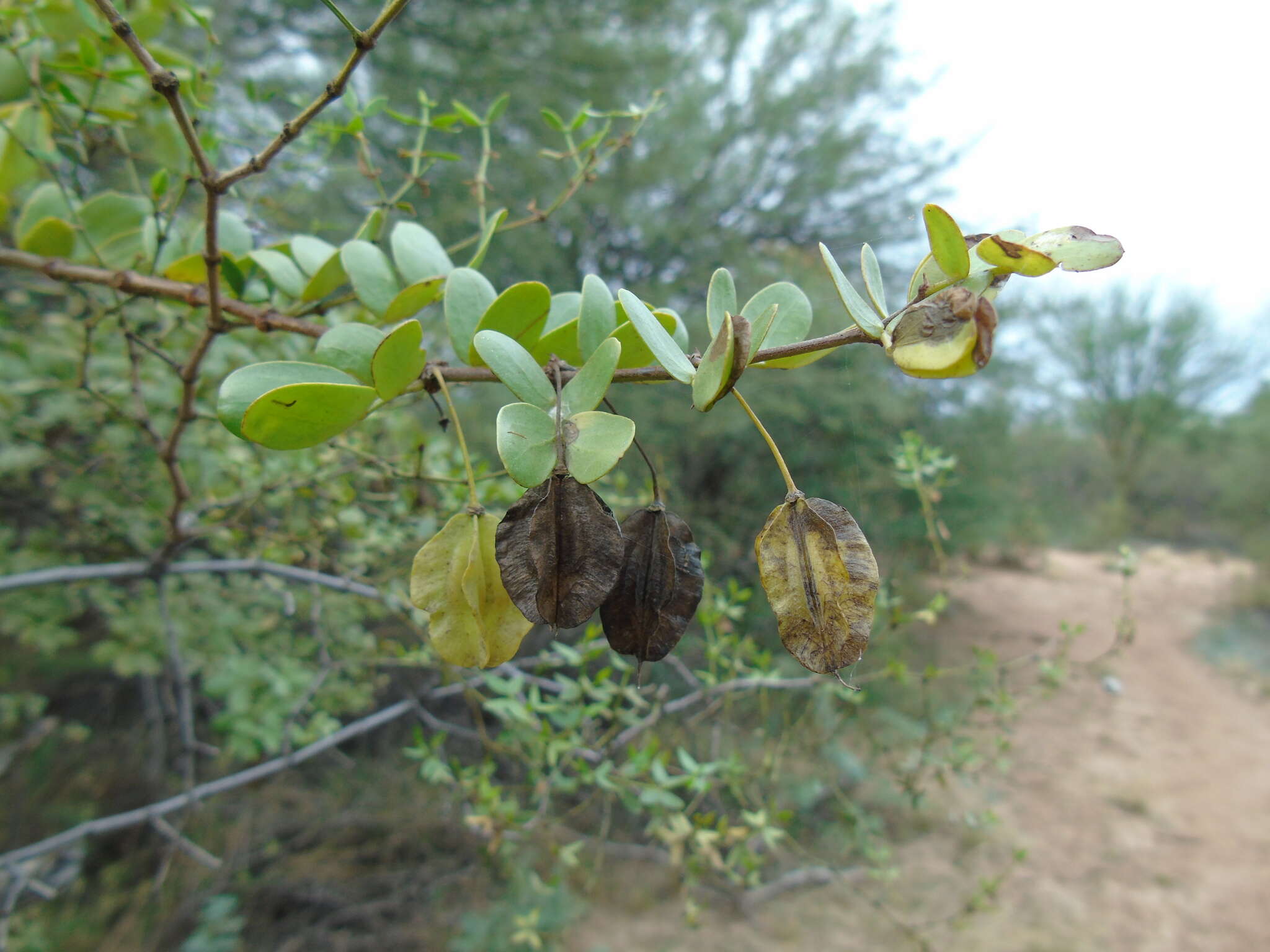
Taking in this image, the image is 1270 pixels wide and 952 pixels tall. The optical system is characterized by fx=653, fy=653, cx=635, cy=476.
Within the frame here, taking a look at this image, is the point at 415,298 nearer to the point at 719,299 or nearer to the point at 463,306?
the point at 463,306

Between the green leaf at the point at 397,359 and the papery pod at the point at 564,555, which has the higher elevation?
the green leaf at the point at 397,359

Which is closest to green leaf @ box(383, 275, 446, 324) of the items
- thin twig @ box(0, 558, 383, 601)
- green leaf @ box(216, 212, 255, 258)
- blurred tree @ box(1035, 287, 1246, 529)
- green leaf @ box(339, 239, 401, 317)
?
green leaf @ box(339, 239, 401, 317)

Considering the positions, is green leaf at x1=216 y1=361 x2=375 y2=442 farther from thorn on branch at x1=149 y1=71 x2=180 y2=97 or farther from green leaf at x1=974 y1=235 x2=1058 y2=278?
green leaf at x1=974 y1=235 x2=1058 y2=278

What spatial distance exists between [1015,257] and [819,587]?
0.46 feet

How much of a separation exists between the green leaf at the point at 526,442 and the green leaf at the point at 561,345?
8cm

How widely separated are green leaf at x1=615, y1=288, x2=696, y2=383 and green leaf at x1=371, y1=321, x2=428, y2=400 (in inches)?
3.3

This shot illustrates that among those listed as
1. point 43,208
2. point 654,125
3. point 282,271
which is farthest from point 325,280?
point 654,125

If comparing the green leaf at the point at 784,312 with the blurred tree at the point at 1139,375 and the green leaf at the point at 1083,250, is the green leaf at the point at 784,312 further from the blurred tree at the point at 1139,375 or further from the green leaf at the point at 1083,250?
the blurred tree at the point at 1139,375

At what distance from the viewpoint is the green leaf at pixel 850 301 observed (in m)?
0.23

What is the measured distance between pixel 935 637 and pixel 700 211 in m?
2.63

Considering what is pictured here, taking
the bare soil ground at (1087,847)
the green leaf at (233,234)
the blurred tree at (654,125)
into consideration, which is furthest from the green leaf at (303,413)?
the blurred tree at (654,125)

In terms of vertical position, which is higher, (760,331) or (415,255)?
(415,255)

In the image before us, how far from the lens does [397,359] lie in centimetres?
27

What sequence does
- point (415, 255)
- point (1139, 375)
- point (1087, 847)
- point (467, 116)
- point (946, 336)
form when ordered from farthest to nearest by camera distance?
point (1139, 375) → point (1087, 847) → point (467, 116) → point (415, 255) → point (946, 336)
